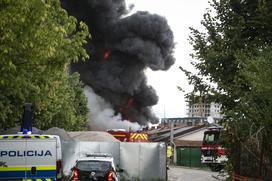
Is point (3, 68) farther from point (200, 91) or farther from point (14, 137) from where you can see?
point (200, 91)

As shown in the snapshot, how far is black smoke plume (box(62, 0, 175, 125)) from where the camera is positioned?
56.1 metres

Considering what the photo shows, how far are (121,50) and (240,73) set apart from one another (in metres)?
45.6

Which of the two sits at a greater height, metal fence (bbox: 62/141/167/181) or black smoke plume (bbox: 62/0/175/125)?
black smoke plume (bbox: 62/0/175/125)

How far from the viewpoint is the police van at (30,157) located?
39.2 ft

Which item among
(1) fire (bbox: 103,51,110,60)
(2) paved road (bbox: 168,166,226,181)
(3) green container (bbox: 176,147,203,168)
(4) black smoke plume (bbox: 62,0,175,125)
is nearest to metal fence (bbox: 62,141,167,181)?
(2) paved road (bbox: 168,166,226,181)

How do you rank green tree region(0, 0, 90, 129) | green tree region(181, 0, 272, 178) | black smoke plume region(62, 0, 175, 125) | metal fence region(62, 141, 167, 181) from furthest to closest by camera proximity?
black smoke plume region(62, 0, 175, 125) → metal fence region(62, 141, 167, 181) → green tree region(181, 0, 272, 178) → green tree region(0, 0, 90, 129)

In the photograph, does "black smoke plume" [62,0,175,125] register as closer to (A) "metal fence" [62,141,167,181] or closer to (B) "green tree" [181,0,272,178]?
(A) "metal fence" [62,141,167,181]

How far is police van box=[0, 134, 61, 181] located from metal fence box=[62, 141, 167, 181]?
33.7ft

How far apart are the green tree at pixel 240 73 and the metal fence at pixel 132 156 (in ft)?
20.3

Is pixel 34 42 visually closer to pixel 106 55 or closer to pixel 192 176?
pixel 192 176

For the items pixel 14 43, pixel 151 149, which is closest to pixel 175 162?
pixel 151 149

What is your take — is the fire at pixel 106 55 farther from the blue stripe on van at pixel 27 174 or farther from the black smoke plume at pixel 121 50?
the blue stripe on van at pixel 27 174

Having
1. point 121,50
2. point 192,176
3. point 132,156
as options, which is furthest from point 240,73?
point 121,50

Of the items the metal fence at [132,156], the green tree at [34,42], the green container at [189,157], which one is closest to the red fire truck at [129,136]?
the metal fence at [132,156]
